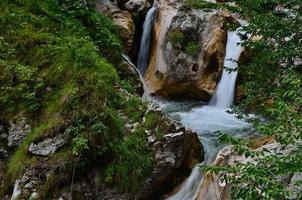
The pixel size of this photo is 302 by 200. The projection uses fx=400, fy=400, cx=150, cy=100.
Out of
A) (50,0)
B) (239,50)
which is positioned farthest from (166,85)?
(50,0)

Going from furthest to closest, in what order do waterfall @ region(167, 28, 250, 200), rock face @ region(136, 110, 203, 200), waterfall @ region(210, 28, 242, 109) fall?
waterfall @ region(210, 28, 242, 109), waterfall @ region(167, 28, 250, 200), rock face @ region(136, 110, 203, 200)

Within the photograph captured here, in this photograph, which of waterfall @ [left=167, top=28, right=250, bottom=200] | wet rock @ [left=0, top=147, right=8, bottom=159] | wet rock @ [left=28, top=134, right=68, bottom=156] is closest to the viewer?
wet rock @ [left=28, top=134, right=68, bottom=156]

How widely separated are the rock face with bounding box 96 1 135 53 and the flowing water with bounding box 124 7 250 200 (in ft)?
1.86

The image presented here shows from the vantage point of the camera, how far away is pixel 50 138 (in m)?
5.30

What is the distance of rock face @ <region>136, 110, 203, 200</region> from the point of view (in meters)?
5.75

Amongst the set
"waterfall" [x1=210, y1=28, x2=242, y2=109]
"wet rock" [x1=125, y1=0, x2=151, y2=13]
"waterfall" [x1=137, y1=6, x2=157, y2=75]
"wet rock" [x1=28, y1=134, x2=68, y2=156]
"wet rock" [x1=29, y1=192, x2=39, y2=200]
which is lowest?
"wet rock" [x1=29, y1=192, x2=39, y2=200]

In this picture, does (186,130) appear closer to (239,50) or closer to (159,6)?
(239,50)

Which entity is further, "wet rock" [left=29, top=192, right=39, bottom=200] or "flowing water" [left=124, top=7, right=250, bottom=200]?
"flowing water" [left=124, top=7, right=250, bottom=200]

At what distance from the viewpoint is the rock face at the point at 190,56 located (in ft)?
35.6

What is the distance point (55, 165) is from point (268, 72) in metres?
3.32

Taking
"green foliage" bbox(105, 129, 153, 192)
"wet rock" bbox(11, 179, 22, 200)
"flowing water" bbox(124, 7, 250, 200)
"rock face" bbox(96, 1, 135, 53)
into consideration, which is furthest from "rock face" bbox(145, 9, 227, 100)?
"wet rock" bbox(11, 179, 22, 200)

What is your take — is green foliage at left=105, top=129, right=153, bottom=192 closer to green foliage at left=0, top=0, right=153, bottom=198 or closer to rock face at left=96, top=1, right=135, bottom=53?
green foliage at left=0, top=0, right=153, bottom=198

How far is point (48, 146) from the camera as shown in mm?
5250

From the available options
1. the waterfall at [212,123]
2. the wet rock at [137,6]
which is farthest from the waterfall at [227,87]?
the wet rock at [137,6]
